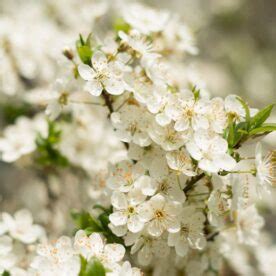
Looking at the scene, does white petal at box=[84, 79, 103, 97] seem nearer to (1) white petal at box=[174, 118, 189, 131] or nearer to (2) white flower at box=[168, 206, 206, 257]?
(1) white petal at box=[174, 118, 189, 131]

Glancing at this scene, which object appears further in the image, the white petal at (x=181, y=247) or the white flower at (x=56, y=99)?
the white flower at (x=56, y=99)

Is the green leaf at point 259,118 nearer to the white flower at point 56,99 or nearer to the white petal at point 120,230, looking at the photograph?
the white petal at point 120,230

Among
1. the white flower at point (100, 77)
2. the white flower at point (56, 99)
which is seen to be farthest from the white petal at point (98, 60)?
the white flower at point (56, 99)

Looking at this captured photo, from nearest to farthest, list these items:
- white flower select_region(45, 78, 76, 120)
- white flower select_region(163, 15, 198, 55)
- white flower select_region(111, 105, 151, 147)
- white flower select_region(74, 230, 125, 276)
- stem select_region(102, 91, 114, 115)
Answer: white flower select_region(74, 230, 125, 276)
white flower select_region(111, 105, 151, 147)
stem select_region(102, 91, 114, 115)
white flower select_region(45, 78, 76, 120)
white flower select_region(163, 15, 198, 55)

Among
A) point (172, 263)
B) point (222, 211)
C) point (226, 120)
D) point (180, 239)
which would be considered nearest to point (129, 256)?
point (172, 263)

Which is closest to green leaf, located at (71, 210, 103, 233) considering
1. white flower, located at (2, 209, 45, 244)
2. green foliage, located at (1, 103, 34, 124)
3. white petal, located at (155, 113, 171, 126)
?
white flower, located at (2, 209, 45, 244)

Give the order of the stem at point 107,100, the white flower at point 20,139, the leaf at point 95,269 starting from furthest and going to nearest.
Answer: the white flower at point 20,139
the stem at point 107,100
the leaf at point 95,269

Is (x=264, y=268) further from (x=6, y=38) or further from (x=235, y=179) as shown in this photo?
(x=6, y=38)
